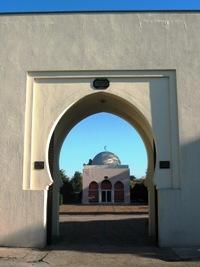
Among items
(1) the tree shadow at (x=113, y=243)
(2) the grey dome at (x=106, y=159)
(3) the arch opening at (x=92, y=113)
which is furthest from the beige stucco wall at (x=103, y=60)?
(2) the grey dome at (x=106, y=159)

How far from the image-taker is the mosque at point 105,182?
6300cm

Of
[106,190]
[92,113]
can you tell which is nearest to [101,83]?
[92,113]

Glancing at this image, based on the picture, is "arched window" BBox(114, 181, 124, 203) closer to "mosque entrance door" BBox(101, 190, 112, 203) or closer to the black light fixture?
"mosque entrance door" BBox(101, 190, 112, 203)

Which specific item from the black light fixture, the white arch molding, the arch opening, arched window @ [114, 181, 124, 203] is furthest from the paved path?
arched window @ [114, 181, 124, 203]

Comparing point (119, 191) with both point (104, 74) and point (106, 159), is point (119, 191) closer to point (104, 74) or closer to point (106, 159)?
point (106, 159)

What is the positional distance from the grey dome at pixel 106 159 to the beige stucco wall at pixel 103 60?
168 feet

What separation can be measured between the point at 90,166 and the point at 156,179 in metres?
50.7

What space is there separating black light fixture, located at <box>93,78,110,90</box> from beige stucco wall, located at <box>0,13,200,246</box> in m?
0.32

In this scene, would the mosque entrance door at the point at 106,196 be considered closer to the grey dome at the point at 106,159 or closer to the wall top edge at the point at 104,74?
the grey dome at the point at 106,159

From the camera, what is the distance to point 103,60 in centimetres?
1425

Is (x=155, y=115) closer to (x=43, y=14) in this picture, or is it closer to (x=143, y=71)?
(x=143, y=71)

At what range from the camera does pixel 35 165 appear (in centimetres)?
1396

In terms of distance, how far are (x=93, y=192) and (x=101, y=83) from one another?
165ft

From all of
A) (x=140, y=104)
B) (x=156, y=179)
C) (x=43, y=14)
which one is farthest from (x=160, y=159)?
(x=43, y=14)
